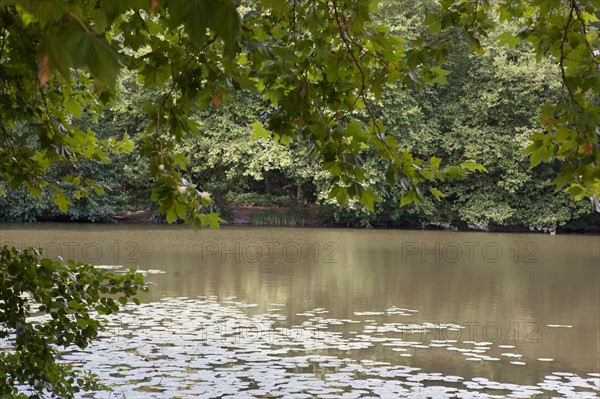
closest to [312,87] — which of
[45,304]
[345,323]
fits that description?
[45,304]

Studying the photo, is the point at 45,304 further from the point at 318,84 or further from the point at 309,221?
the point at 309,221

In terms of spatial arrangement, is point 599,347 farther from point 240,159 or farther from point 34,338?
point 240,159

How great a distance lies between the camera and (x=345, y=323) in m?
11.0

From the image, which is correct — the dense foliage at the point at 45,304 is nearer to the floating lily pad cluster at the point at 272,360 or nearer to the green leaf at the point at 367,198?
the green leaf at the point at 367,198

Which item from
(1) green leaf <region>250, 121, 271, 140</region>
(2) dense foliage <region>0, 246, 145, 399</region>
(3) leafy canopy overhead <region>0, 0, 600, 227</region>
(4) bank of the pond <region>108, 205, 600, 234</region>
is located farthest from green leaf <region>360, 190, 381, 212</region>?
(4) bank of the pond <region>108, 205, 600, 234</region>

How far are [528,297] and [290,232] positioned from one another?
598 inches

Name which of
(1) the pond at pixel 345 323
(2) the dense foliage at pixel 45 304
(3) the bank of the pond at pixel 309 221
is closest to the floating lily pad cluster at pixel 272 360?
(1) the pond at pixel 345 323

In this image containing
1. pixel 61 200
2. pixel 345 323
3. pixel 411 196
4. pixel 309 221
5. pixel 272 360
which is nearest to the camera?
pixel 411 196

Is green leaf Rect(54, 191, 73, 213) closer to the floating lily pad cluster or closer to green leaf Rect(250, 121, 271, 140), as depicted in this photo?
green leaf Rect(250, 121, 271, 140)

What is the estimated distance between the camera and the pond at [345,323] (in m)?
7.73

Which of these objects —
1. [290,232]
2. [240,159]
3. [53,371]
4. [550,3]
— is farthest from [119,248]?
[550,3]

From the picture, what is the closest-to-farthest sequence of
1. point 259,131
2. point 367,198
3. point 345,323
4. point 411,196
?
1. point 367,198
2. point 411,196
3. point 259,131
4. point 345,323

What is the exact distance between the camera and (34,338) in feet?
Result: 14.0

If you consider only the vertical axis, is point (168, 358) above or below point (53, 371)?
below
